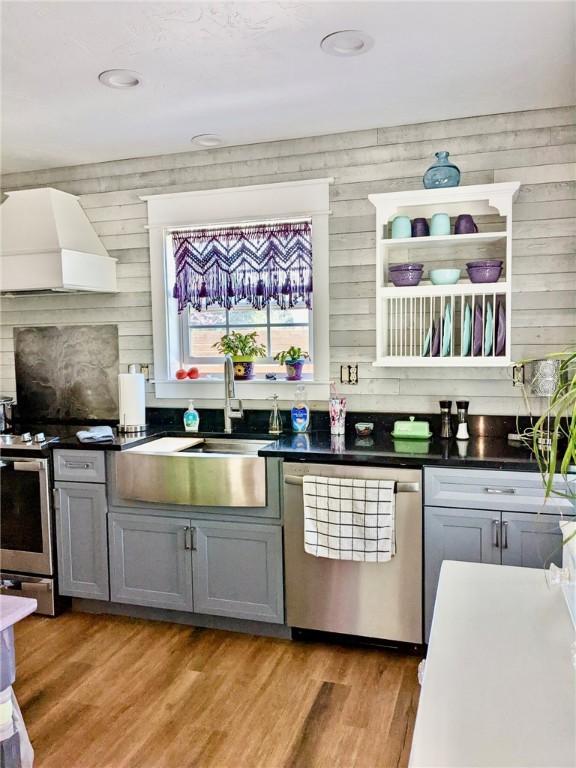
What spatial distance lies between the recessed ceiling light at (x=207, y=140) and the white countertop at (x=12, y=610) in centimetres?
251

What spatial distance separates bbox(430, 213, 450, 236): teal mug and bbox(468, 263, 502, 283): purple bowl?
0.22 metres

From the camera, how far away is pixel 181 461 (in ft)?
9.48

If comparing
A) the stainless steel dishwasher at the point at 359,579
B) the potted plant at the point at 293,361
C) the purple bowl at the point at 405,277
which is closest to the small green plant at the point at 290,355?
the potted plant at the point at 293,361

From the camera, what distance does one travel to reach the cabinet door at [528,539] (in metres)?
2.47

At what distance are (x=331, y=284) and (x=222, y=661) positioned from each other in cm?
198

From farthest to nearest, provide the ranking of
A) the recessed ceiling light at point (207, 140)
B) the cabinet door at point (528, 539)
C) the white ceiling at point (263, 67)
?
1. the recessed ceiling light at point (207, 140)
2. the cabinet door at point (528, 539)
3. the white ceiling at point (263, 67)

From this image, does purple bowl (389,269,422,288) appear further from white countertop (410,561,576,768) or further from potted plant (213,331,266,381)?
white countertop (410,561,576,768)

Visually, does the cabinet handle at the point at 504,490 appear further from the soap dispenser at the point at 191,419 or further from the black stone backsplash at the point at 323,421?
the soap dispenser at the point at 191,419

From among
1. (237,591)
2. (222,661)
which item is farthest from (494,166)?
(222,661)

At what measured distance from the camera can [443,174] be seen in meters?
2.91

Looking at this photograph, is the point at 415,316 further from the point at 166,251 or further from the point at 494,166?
the point at 166,251

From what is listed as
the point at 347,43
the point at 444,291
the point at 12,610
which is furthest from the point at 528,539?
the point at 347,43

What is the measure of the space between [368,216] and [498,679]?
2606 millimetres

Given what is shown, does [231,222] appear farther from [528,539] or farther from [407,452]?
[528,539]
